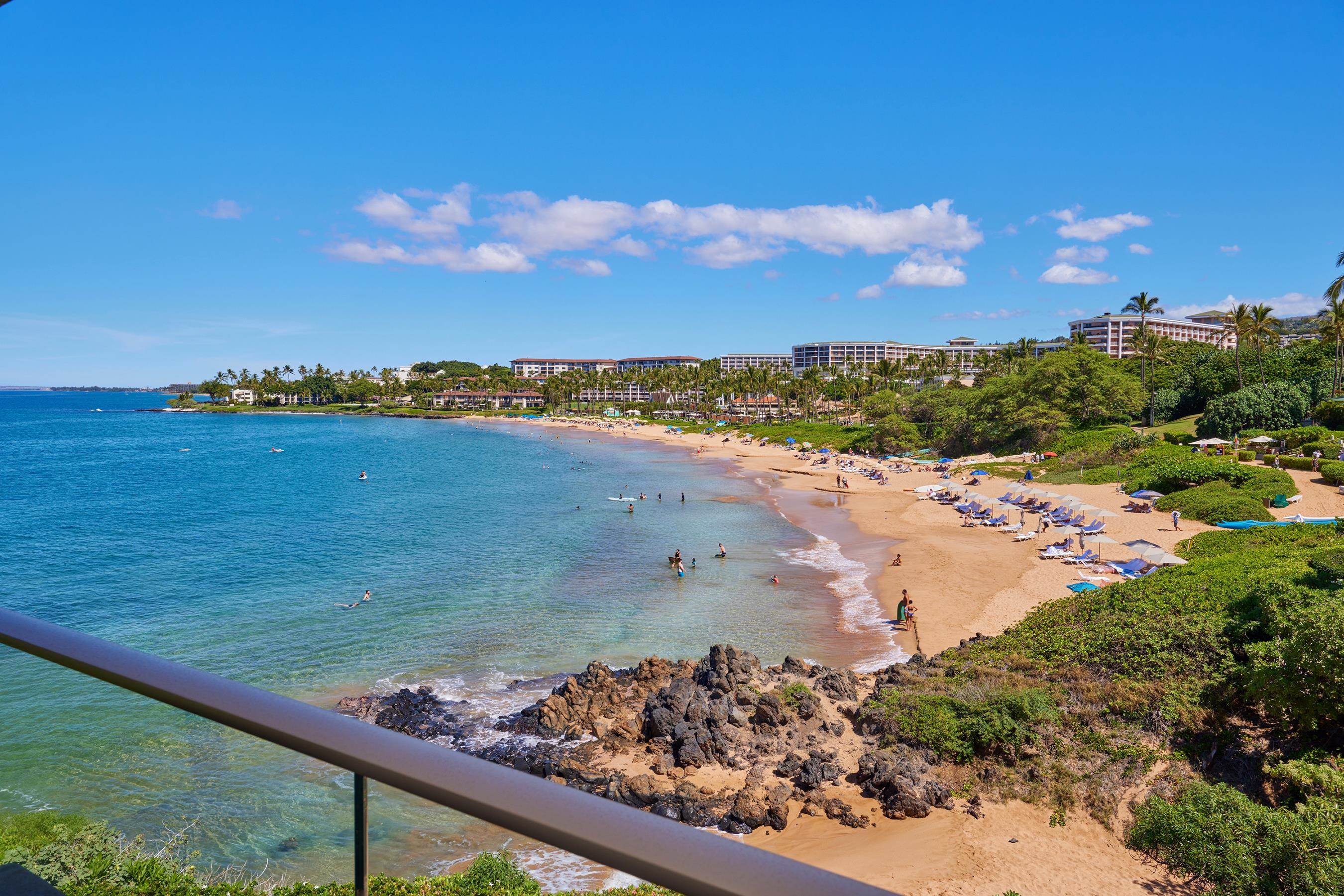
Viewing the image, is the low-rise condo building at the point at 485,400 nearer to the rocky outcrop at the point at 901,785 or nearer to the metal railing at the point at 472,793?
the rocky outcrop at the point at 901,785

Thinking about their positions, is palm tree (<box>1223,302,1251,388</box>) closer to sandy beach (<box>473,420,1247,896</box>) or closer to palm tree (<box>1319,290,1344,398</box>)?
palm tree (<box>1319,290,1344,398</box>)

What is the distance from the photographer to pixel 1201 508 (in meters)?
33.4

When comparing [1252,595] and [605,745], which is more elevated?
[1252,595]

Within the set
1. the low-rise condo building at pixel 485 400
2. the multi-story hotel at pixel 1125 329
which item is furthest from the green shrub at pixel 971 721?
the low-rise condo building at pixel 485 400

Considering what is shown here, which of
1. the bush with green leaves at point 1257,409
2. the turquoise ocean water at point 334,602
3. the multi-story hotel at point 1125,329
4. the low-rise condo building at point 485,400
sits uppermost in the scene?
the multi-story hotel at point 1125,329

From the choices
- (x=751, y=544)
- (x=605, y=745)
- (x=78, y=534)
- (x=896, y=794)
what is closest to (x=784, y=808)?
(x=896, y=794)

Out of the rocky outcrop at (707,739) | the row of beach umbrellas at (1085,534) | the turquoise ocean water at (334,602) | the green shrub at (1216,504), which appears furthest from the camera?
the green shrub at (1216,504)

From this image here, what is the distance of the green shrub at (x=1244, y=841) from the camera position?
340 inches

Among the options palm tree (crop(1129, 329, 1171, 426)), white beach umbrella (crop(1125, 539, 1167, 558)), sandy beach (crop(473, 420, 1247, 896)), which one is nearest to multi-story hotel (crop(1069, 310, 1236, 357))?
palm tree (crop(1129, 329, 1171, 426))

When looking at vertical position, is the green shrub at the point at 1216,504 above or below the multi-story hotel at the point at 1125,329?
below

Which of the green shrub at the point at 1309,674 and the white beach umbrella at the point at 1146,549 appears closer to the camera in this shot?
the green shrub at the point at 1309,674

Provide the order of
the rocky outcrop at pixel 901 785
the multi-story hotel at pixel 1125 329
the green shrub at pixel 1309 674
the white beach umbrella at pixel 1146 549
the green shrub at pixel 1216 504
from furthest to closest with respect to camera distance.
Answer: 1. the multi-story hotel at pixel 1125 329
2. the green shrub at pixel 1216 504
3. the white beach umbrella at pixel 1146 549
4. the rocky outcrop at pixel 901 785
5. the green shrub at pixel 1309 674

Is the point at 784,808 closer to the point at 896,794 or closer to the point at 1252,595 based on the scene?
the point at 896,794

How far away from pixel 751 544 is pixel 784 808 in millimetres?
25339
